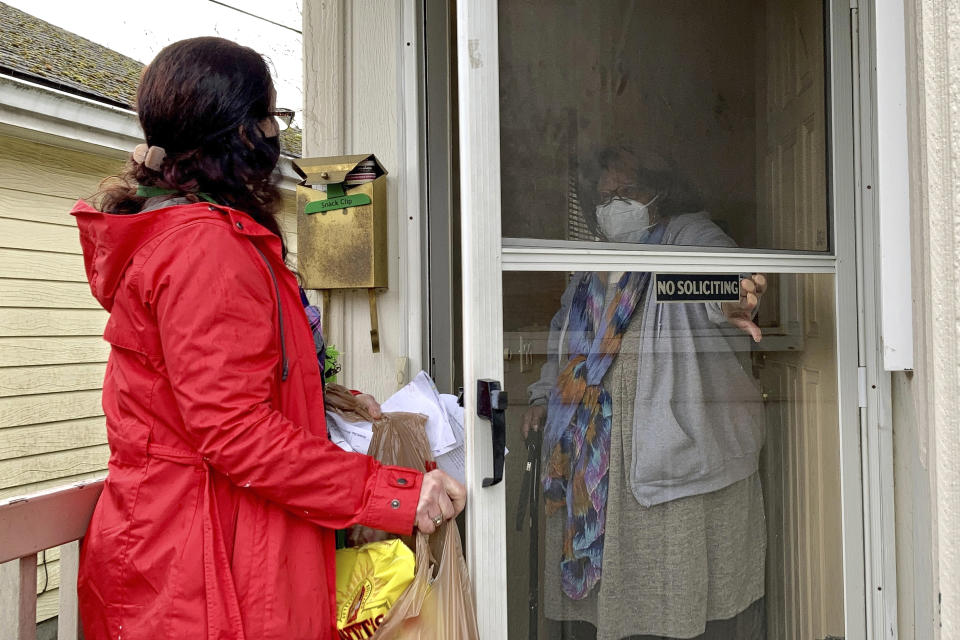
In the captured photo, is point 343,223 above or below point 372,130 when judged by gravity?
below

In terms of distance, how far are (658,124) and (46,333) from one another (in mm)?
3967

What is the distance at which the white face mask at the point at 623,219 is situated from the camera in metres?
1.45

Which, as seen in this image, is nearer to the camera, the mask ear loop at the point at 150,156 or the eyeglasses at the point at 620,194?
the mask ear loop at the point at 150,156

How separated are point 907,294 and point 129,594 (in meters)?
1.37

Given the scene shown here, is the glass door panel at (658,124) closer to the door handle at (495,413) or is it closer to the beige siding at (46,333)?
the door handle at (495,413)

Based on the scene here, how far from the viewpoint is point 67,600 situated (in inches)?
50.7

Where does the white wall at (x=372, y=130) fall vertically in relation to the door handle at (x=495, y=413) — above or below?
above

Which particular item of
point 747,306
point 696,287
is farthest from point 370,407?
point 747,306

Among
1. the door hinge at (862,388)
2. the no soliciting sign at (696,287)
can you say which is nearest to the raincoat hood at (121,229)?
the no soliciting sign at (696,287)

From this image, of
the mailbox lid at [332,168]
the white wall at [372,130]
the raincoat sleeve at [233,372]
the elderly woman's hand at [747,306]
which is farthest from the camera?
the white wall at [372,130]

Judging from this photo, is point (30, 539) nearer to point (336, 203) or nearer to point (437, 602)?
point (437, 602)

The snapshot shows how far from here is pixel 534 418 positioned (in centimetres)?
143

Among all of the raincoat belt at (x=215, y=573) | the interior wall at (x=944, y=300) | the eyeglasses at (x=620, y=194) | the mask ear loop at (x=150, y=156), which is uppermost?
the mask ear loop at (x=150, y=156)

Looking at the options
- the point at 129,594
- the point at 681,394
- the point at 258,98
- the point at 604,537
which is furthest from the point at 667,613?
the point at 258,98
